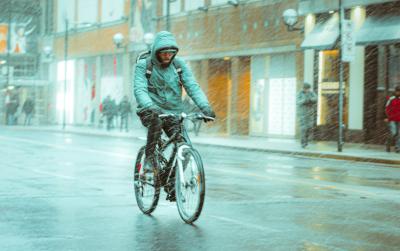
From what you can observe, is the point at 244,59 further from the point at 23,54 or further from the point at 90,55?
the point at 23,54

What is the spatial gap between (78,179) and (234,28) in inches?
919

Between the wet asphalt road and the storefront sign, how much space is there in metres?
8.17

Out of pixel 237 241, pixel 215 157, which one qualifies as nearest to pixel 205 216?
pixel 237 241

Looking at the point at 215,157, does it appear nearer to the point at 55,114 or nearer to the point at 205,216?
the point at 205,216

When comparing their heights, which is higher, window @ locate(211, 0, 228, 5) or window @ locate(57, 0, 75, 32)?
window @ locate(57, 0, 75, 32)

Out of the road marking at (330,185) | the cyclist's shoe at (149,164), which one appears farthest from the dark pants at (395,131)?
the cyclist's shoe at (149,164)

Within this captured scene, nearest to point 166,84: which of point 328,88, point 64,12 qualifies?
point 328,88

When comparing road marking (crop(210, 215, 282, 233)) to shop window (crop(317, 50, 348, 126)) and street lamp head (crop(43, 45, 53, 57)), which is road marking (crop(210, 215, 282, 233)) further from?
street lamp head (crop(43, 45, 53, 57))

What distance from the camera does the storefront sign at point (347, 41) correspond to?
24.0m

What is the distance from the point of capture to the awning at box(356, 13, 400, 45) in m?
26.4

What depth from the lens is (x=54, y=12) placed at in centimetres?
5731

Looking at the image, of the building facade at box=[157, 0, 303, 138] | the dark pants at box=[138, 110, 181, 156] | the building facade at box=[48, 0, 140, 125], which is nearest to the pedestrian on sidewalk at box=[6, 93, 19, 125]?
the building facade at box=[48, 0, 140, 125]

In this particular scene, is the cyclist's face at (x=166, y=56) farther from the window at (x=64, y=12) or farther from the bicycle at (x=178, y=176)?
the window at (x=64, y=12)

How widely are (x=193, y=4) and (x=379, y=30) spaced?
47.3 ft
